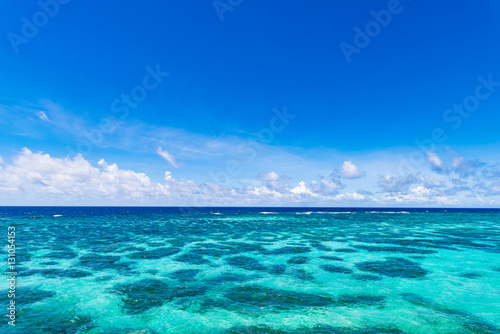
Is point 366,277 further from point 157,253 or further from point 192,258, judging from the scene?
point 157,253

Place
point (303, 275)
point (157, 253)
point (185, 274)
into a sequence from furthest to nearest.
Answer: point (157, 253), point (185, 274), point (303, 275)

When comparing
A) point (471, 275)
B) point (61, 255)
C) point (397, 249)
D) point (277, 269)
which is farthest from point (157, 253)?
point (471, 275)

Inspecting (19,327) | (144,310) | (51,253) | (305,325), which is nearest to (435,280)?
(305,325)

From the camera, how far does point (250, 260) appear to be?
31.9 meters

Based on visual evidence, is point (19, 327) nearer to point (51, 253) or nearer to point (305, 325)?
point (305, 325)

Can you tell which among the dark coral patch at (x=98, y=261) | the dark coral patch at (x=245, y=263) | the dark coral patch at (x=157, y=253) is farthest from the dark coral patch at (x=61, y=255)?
the dark coral patch at (x=245, y=263)

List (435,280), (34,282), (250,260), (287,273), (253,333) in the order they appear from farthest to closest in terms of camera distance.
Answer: (250,260) → (287,273) → (435,280) → (34,282) → (253,333)

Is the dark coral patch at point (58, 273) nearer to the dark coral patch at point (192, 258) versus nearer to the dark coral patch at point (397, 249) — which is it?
the dark coral patch at point (192, 258)

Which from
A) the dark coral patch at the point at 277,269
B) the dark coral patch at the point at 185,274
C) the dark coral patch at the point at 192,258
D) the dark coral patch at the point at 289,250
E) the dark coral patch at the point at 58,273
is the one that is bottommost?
the dark coral patch at the point at 185,274

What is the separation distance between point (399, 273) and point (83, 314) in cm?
2770

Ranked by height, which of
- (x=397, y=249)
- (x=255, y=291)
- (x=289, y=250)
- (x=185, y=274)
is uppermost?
(x=397, y=249)

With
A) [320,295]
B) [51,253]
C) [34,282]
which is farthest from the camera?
[51,253]

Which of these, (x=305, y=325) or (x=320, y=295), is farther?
(x=320, y=295)

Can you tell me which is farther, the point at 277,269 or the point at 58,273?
the point at 277,269
